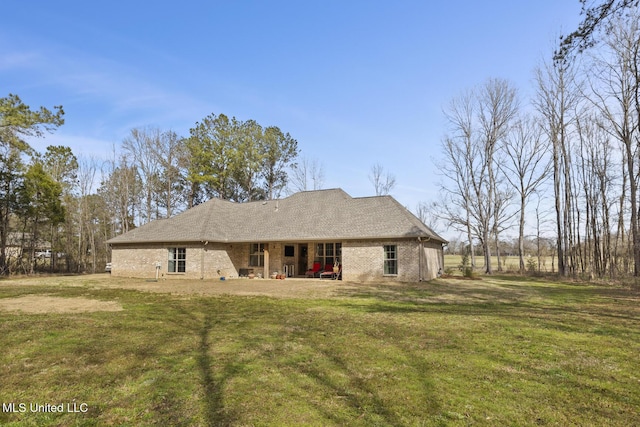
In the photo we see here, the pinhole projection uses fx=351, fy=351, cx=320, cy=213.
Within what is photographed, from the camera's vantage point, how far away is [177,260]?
21.2 meters

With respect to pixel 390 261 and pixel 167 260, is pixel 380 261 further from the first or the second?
pixel 167 260

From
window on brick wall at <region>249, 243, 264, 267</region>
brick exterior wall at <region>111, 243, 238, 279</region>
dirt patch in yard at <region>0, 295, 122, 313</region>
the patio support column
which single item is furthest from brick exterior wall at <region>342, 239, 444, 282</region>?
dirt patch in yard at <region>0, 295, 122, 313</region>

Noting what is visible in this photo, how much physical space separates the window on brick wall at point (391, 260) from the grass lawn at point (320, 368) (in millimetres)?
9163

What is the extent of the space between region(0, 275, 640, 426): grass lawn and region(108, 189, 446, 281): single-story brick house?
370 inches

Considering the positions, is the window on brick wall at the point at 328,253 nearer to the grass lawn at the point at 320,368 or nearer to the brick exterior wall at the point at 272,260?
the brick exterior wall at the point at 272,260

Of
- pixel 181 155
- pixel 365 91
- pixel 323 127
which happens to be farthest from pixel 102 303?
pixel 181 155

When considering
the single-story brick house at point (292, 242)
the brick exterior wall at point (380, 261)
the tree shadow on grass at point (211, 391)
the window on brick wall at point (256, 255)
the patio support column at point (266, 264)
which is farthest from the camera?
the window on brick wall at point (256, 255)

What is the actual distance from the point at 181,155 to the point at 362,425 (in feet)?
123

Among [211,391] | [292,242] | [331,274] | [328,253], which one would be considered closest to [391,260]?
[331,274]

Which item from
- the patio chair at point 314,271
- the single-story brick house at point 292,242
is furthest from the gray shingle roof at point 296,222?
the patio chair at point 314,271

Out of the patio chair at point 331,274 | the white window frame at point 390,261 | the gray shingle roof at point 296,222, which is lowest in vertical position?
the patio chair at point 331,274

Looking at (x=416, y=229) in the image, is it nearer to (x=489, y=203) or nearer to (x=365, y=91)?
(x=365, y=91)

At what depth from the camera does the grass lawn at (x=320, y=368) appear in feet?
11.8

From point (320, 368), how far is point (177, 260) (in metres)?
18.4
